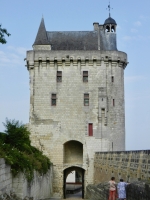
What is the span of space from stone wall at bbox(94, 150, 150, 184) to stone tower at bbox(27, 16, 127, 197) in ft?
7.32

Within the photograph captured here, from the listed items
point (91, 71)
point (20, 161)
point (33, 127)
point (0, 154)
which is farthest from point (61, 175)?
point (0, 154)

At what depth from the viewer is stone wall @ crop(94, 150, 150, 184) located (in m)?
16.4

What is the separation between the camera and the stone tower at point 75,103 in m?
32.6

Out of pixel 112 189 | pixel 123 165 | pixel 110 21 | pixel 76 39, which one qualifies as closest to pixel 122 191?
pixel 112 189

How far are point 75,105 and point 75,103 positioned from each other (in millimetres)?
168

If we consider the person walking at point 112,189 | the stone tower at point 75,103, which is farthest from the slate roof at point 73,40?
the person walking at point 112,189

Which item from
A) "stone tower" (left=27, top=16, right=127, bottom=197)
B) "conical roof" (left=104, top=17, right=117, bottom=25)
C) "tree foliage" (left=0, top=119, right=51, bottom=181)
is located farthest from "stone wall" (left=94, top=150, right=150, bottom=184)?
"conical roof" (left=104, top=17, right=117, bottom=25)

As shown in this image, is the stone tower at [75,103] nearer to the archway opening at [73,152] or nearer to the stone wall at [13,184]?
the archway opening at [73,152]

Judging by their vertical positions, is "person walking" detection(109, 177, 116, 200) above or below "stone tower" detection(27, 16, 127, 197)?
below

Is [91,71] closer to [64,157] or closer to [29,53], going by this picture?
[29,53]

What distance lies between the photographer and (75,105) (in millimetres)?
33062

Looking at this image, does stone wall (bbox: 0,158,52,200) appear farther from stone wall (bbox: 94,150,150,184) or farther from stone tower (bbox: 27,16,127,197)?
stone tower (bbox: 27,16,127,197)

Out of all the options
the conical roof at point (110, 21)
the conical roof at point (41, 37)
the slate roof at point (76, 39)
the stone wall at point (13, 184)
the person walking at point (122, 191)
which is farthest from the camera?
the conical roof at point (110, 21)

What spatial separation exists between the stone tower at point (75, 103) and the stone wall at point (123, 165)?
2.23m
